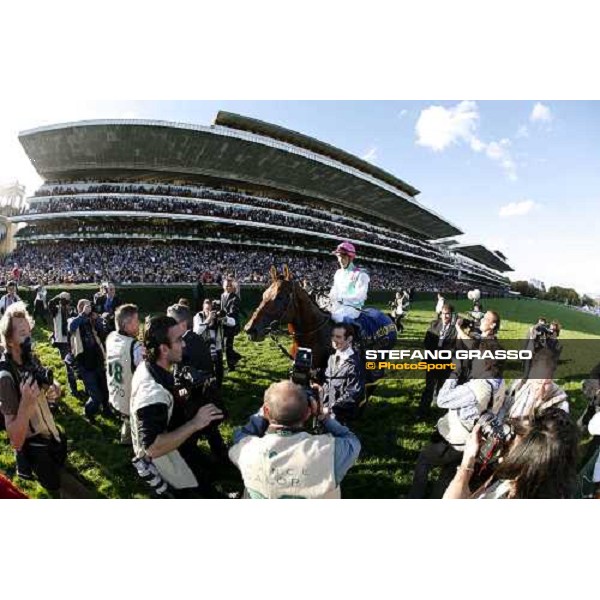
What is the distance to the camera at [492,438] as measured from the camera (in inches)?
98.1

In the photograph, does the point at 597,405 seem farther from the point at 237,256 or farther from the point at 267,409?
the point at 237,256

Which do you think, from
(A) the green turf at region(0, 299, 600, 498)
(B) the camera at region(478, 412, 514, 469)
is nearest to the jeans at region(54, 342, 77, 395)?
(A) the green turf at region(0, 299, 600, 498)

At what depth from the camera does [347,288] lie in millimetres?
3828

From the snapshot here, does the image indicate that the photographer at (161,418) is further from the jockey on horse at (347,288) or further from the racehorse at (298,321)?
the jockey on horse at (347,288)

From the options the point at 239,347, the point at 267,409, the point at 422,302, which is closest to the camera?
the point at 267,409

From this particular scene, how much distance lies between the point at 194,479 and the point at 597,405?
13.1 ft

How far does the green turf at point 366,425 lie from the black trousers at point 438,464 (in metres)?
0.45

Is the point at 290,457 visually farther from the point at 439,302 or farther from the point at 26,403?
the point at 439,302

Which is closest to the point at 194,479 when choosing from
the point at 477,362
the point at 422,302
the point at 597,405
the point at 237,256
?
the point at 237,256

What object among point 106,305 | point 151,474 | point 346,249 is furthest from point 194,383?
point 346,249

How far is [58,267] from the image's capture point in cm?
402

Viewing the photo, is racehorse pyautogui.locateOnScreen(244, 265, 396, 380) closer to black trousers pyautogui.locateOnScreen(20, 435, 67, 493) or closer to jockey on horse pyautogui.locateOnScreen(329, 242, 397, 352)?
jockey on horse pyautogui.locateOnScreen(329, 242, 397, 352)

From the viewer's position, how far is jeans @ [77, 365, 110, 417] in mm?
4355

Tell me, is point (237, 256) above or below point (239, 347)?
above
